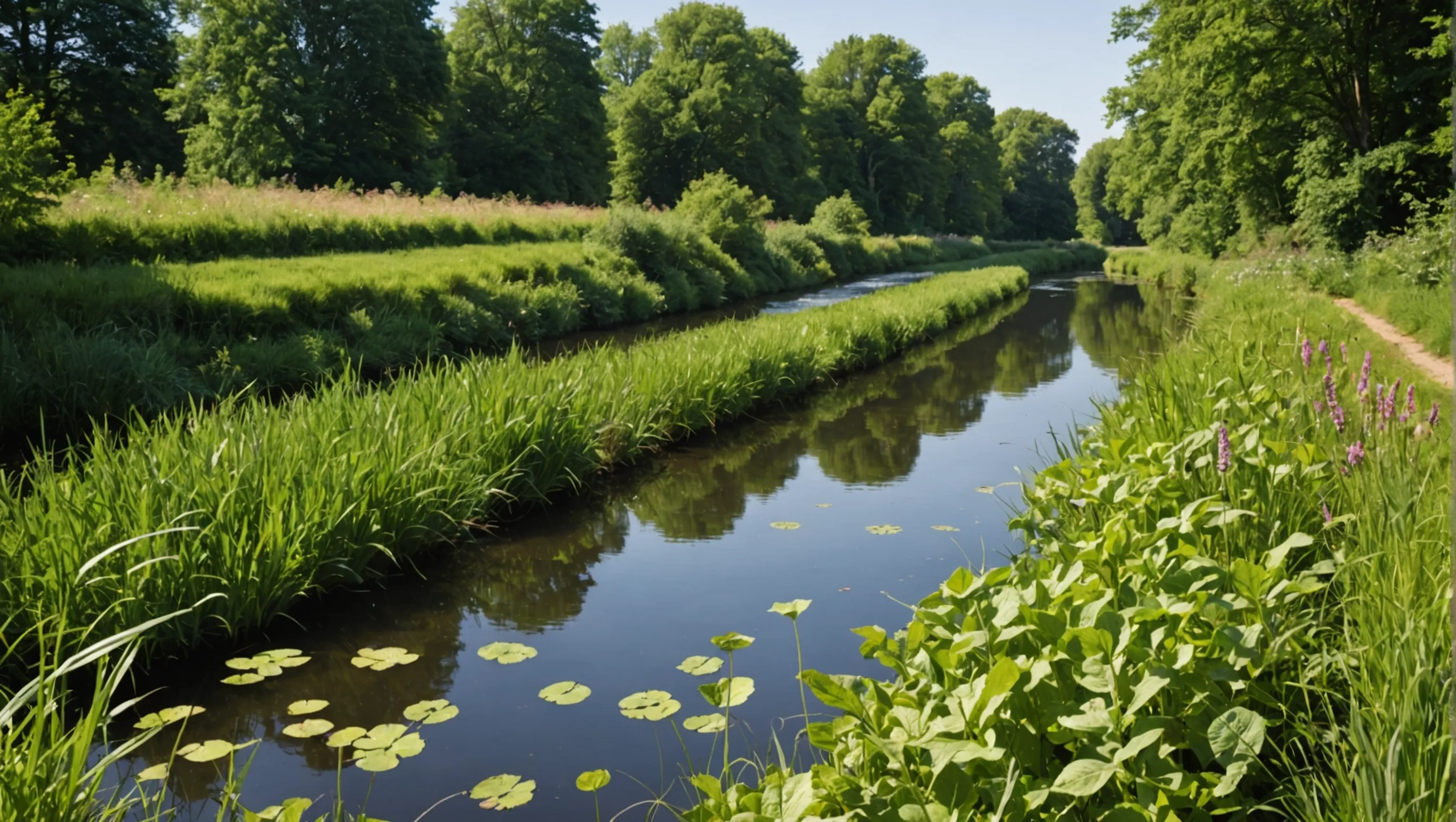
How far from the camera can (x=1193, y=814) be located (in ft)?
6.79

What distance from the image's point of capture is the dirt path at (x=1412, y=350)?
27.5ft

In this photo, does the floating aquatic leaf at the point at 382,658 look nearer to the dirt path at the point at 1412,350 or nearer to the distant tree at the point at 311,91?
the dirt path at the point at 1412,350

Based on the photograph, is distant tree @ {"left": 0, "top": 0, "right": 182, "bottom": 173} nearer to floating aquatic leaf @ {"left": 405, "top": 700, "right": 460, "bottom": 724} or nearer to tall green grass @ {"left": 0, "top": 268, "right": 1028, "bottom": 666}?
tall green grass @ {"left": 0, "top": 268, "right": 1028, "bottom": 666}

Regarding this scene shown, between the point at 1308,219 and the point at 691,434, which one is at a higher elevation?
the point at 1308,219

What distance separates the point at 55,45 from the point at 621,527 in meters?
29.7

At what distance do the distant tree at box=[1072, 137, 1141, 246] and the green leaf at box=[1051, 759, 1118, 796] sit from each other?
264 ft

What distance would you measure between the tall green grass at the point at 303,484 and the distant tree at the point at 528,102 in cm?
3408

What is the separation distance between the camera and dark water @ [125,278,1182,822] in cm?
322

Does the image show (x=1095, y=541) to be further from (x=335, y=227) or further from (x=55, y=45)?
(x=55, y=45)

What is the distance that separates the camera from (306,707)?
355 centimetres

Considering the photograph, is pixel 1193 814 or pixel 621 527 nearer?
pixel 1193 814

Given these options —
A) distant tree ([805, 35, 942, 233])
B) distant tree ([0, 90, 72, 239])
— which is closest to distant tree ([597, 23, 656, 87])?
distant tree ([805, 35, 942, 233])

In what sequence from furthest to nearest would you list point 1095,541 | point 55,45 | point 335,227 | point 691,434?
point 55,45
point 335,227
point 691,434
point 1095,541

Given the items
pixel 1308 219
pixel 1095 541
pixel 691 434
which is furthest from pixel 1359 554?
pixel 1308 219
